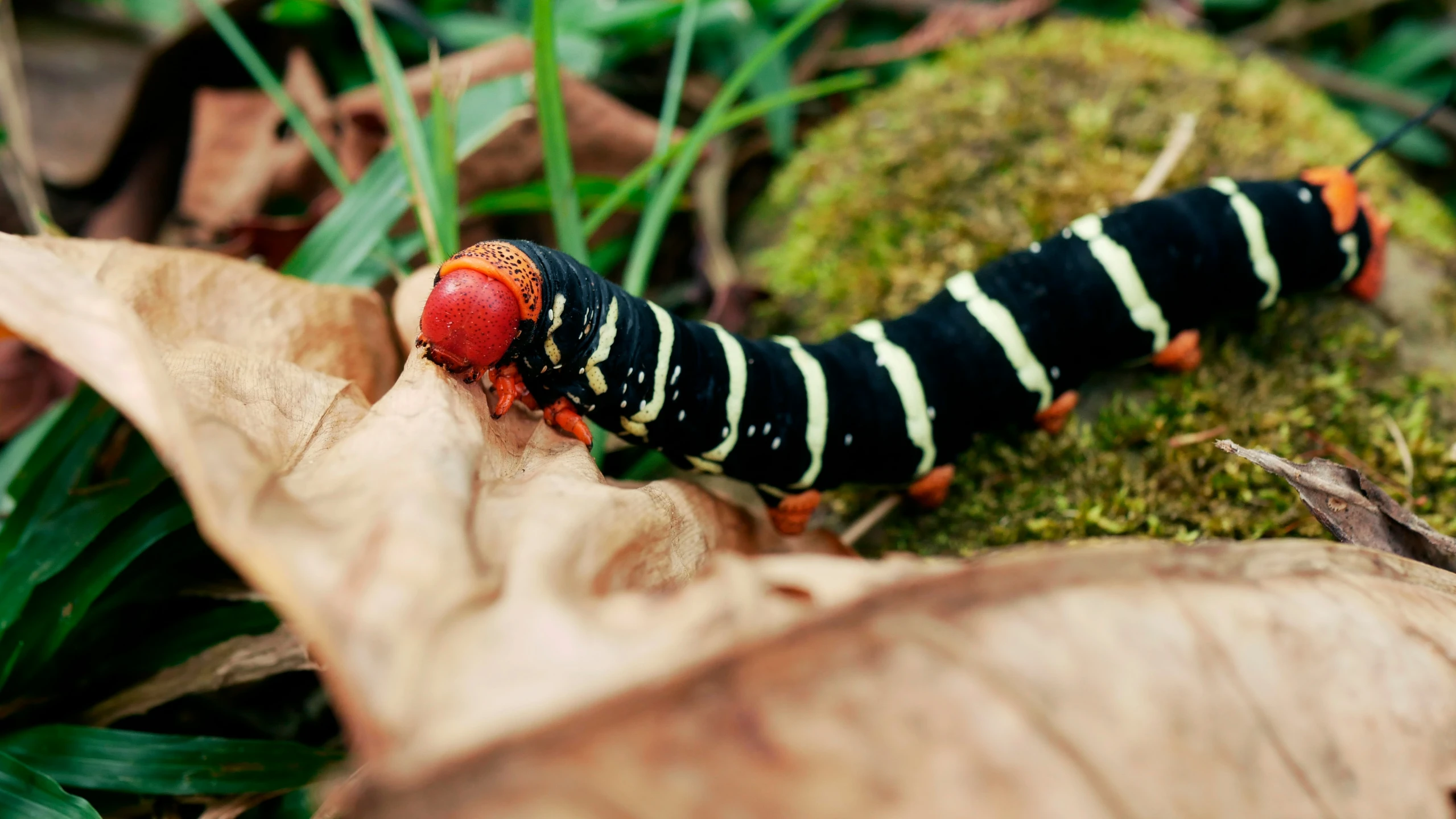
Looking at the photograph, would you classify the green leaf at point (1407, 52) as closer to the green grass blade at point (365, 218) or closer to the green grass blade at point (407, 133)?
the green grass blade at point (365, 218)

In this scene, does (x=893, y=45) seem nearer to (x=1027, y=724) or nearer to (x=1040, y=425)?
(x=1040, y=425)

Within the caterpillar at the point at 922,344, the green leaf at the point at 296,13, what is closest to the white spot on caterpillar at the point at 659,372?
the caterpillar at the point at 922,344

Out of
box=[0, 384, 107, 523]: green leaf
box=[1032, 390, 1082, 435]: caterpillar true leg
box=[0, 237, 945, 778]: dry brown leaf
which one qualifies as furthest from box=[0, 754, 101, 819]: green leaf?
box=[1032, 390, 1082, 435]: caterpillar true leg

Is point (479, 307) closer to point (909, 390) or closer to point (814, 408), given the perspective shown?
point (814, 408)

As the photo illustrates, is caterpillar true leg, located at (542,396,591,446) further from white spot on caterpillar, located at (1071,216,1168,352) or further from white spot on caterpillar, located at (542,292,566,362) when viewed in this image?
white spot on caterpillar, located at (1071,216,1168,352)

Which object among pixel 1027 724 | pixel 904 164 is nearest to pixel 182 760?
pixel 1027 724

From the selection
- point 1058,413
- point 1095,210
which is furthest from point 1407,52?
point 1058,413
